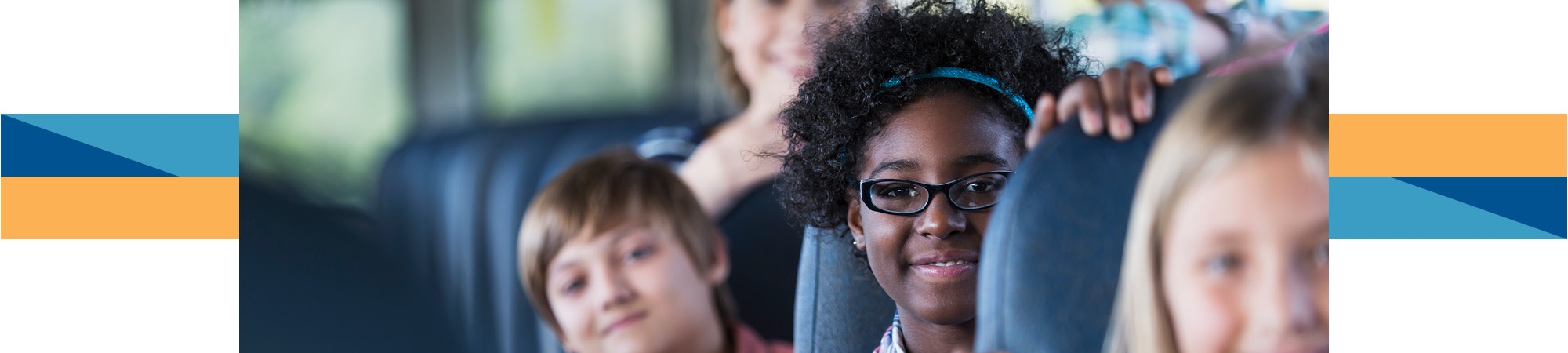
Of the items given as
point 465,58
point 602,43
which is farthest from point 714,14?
point 465,58

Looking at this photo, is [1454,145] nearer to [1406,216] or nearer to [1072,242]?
[1406,216]

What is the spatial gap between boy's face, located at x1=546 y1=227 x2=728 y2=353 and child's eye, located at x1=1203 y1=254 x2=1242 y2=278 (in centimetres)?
129

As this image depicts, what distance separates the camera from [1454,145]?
6.09 ft

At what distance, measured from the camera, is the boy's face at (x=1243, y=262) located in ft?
2.96

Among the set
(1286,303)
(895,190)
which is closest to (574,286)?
(895,190)

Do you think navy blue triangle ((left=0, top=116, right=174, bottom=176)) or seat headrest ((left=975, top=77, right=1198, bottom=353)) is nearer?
seat headrest ((left=975, top=77, right=1198, bottom=353))

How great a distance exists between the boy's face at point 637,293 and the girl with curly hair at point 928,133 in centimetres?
73

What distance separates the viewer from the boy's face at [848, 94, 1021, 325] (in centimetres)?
123

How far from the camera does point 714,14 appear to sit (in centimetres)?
208

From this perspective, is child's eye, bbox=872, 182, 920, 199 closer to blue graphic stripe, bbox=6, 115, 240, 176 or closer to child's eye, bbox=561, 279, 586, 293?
child's eye, bbox=561, 279, 586, 293

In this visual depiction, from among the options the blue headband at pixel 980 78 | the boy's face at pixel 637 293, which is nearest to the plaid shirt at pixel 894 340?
the blue headband at pixel 980 78

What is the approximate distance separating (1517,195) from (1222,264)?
52.0 inches

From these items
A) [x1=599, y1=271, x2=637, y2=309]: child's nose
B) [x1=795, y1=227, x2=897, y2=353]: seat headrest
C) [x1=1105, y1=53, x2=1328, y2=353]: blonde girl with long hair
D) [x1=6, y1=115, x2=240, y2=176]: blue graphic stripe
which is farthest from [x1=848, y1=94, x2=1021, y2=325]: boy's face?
[x1=6, y1=115, x2=240, y2=176]: blue graphic stripe

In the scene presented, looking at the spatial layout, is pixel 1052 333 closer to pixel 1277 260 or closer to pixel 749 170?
pixel 1277 260
